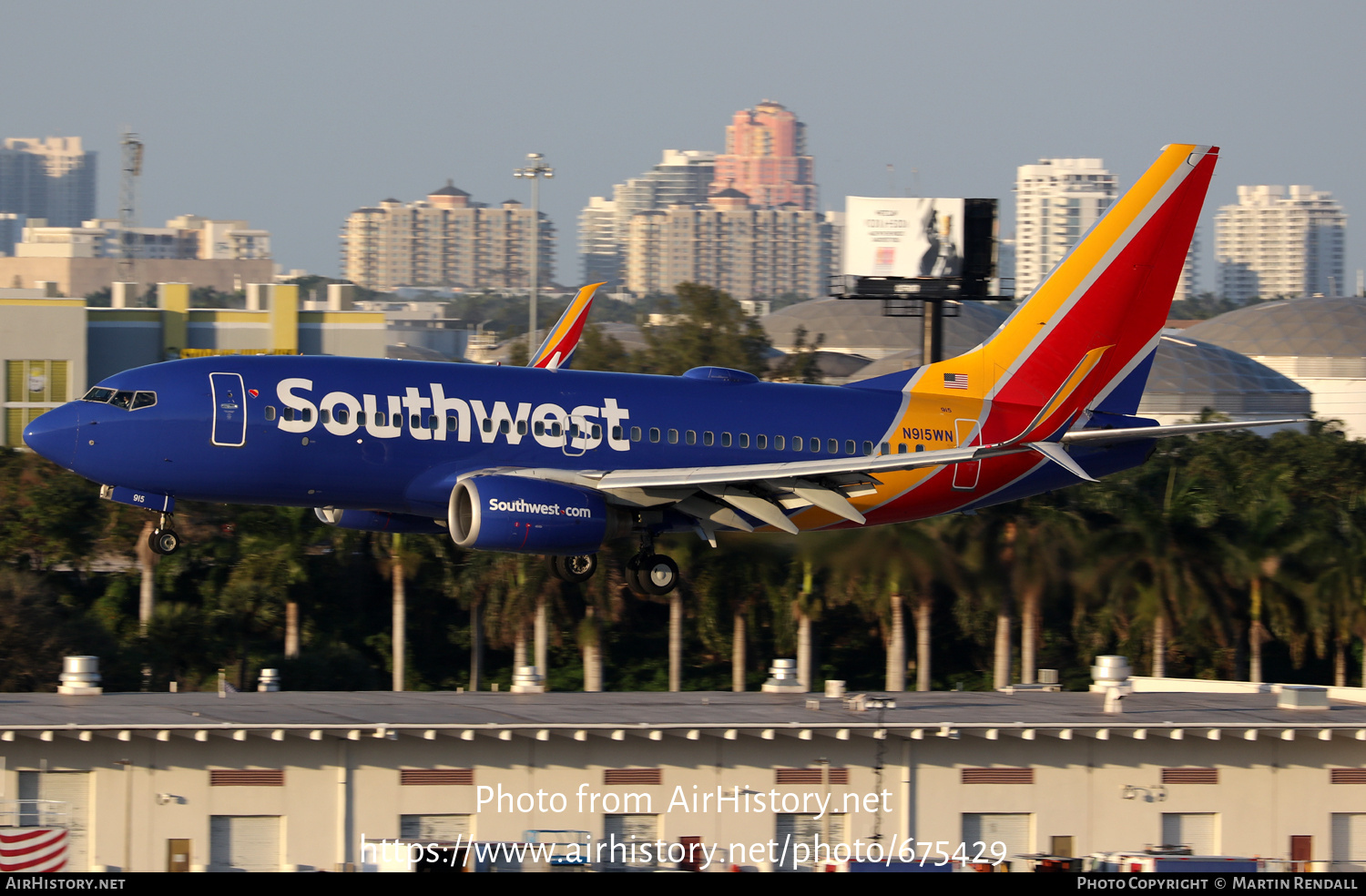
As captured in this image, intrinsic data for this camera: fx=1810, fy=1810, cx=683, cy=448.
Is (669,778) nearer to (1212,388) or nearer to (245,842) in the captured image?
(245,842)

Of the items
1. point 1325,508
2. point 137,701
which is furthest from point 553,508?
point 1325,508

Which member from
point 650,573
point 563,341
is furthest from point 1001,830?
point 563,341

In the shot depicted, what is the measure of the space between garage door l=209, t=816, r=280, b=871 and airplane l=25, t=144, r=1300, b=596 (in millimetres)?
6707

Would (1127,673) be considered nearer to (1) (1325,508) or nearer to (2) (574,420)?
(2) (574,420)

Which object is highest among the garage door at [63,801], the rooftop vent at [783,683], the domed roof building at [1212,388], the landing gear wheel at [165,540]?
the domed roof building at [1212,388]

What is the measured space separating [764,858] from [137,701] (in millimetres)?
16902

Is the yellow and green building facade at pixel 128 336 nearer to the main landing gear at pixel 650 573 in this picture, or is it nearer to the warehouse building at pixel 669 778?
the warehouse building at pixel 669 778

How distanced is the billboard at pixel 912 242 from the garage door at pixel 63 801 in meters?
57.7

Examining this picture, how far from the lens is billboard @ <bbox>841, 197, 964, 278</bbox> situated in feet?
297

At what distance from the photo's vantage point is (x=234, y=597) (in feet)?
257

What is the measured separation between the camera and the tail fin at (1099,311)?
4869 centimetres

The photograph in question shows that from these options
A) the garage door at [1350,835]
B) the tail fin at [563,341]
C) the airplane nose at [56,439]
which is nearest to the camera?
the airplane nose at [56,439]

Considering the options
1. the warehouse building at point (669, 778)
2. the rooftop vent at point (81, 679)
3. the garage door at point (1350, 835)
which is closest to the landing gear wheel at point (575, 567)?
the warehouse building at point (669, 778)

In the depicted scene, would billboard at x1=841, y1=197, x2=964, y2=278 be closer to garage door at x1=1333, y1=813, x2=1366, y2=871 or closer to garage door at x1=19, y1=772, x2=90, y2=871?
garage door at x1=1333, y1=813, x2=1366, y2=871
